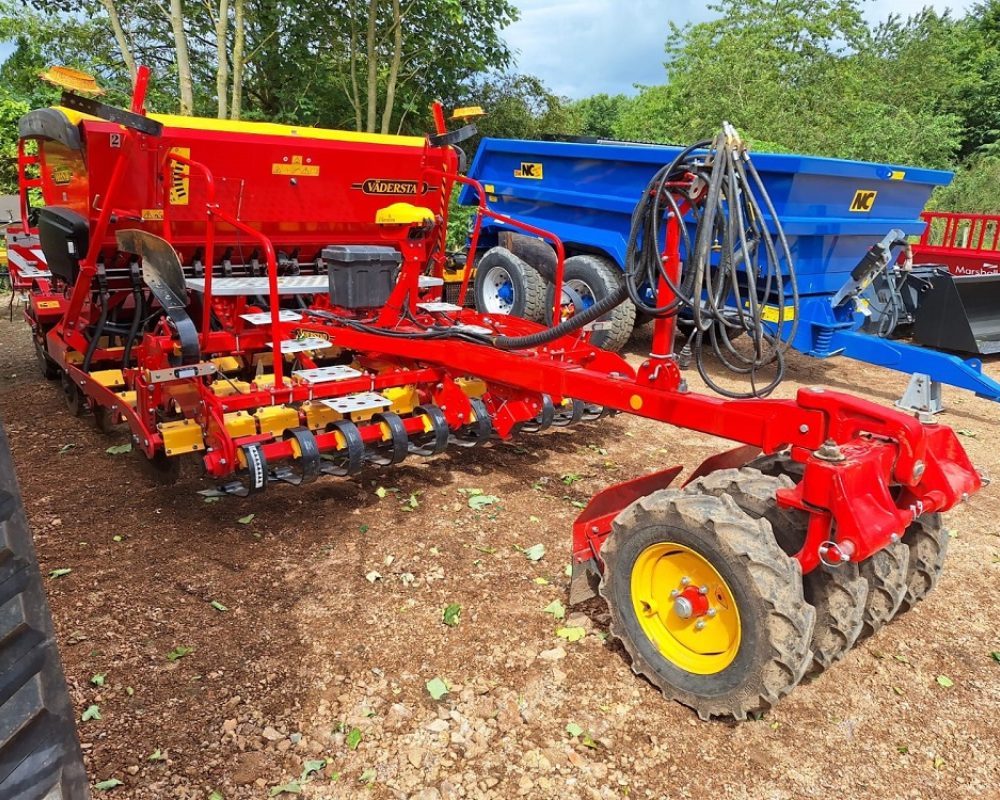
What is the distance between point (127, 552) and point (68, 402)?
8.86 feet

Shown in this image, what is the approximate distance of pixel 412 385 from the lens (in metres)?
4.55

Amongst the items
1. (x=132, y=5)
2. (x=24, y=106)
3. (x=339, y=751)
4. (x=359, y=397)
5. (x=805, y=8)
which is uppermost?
(x=805, y=8)

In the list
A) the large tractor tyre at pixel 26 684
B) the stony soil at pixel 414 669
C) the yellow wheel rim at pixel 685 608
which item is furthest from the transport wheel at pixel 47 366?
the large tractor tyre at pixel 26 684

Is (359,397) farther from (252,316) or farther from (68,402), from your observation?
(68,402)

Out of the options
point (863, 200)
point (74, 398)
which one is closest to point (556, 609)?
point (74, 398)

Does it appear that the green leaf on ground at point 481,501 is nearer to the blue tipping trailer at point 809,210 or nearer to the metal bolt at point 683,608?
the metal bolt at point 683,608

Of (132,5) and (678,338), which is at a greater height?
(132,5)

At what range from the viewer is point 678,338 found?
954cm

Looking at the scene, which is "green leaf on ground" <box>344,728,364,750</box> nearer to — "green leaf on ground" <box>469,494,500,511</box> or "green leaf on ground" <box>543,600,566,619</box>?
"green leaf on ground" <box>543,600,566,619</box>

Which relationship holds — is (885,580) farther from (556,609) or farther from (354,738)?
(354,738)

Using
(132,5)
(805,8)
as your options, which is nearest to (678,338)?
(132,5)

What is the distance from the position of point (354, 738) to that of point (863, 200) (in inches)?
247

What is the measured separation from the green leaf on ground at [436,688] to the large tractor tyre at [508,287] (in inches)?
186

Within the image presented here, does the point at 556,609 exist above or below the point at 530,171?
below
